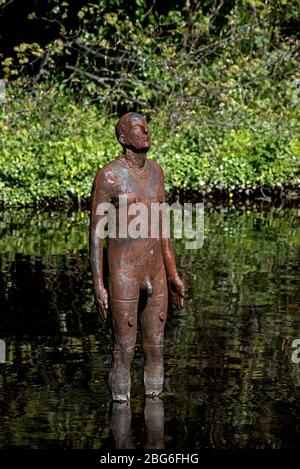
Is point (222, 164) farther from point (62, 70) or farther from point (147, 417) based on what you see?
point (147, 417)

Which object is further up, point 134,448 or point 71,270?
point 71,270

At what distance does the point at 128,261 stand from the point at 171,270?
0.41m

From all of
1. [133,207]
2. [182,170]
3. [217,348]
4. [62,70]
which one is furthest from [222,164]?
[133,207]

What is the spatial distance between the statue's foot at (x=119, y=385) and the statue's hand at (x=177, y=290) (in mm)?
634

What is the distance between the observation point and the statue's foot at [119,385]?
7911 millimetres

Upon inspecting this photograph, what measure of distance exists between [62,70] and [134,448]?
18435 mm

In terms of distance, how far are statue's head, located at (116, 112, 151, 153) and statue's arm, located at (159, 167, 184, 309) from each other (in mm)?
288

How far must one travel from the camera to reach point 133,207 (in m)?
7.78

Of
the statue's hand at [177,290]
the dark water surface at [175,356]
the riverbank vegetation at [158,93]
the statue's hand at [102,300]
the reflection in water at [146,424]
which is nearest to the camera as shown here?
the reflection in water at [146,424]

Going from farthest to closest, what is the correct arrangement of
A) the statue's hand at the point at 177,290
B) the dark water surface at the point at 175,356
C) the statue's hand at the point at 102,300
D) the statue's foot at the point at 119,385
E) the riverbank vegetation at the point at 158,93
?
1. the riverbank vegetation at the point at 158,93
2. the statue's hand at the point at 177,290
3. the statue's foot at the point at 119,385
4. the statue's hand at the point at 102,300
5. the dark water surface at the point at 175,356

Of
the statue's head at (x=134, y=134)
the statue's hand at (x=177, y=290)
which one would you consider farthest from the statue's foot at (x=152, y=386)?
the statue's head at (x=134, y=134)

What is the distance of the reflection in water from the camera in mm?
7165

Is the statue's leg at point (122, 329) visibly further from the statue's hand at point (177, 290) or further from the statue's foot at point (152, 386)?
the statue's hand at point (177, 290)
